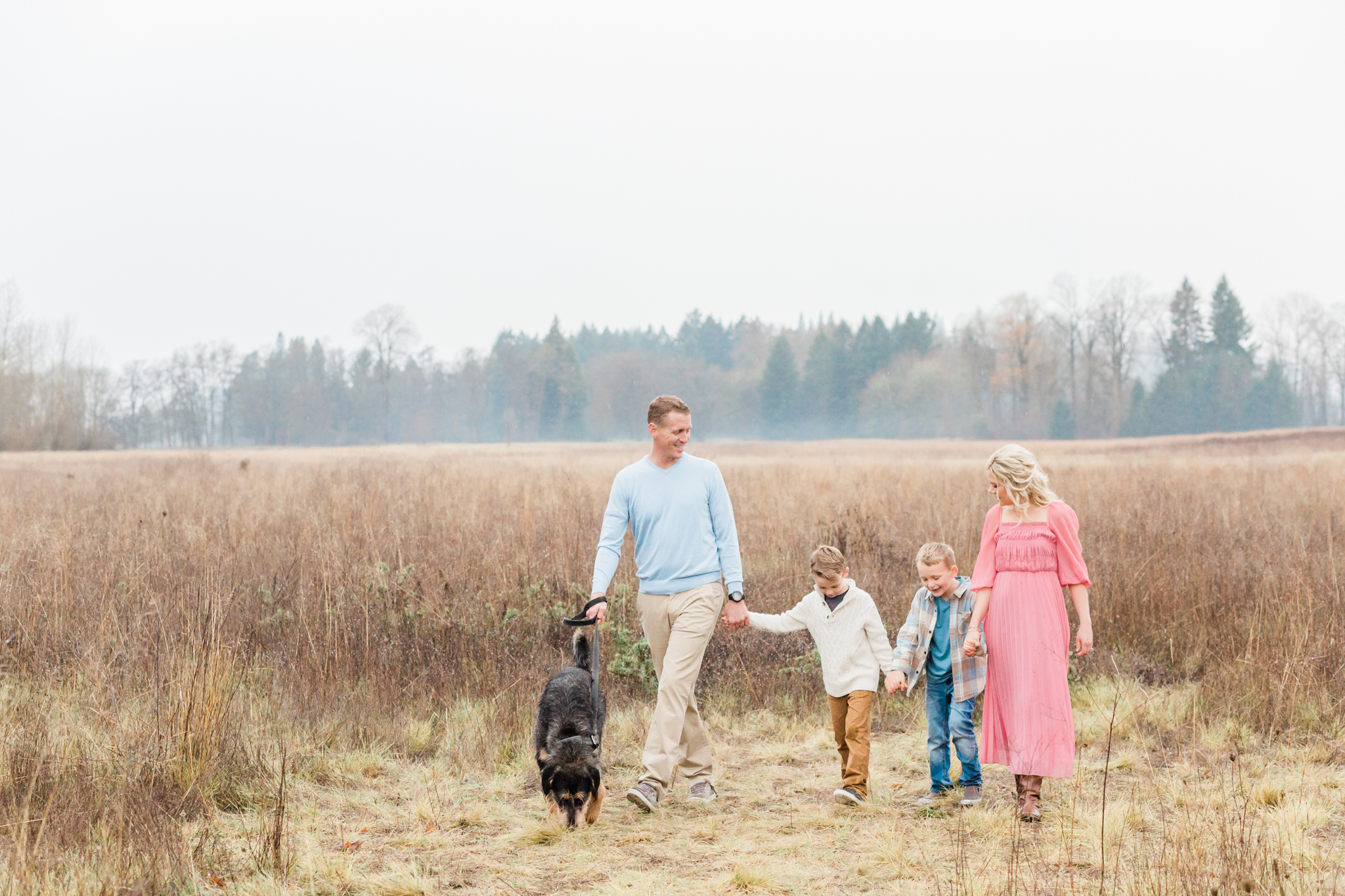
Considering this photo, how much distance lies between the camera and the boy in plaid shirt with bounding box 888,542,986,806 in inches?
165

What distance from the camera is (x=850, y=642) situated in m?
4.29

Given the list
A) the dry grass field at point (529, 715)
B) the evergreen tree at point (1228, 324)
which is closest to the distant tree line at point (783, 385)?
the evergreen tree at point (1228, 324)

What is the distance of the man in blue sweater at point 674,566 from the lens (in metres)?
4.28

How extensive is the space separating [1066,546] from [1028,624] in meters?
0.40

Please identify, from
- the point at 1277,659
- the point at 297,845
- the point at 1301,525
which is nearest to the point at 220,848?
the point at 297,845

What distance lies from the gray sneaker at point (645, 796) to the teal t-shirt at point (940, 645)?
1527 millimetres

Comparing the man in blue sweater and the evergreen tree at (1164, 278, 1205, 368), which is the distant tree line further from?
the man in blue sweater

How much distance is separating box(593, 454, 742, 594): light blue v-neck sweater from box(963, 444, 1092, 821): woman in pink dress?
4.07 ft

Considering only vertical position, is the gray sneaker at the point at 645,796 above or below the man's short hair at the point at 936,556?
below

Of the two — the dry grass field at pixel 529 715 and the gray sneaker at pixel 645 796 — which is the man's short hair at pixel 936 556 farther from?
the gray sneaker at pixel 645 796

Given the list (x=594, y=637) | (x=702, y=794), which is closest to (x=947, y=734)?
(x=702, y=794)

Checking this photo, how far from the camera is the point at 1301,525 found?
1005 centimetres

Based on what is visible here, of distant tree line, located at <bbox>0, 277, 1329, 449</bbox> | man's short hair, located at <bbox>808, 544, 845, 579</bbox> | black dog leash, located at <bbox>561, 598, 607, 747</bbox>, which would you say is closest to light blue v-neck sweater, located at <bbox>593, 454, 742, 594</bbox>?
black dog leash, located at <bbox>561, 598, 607, 747</bbox>

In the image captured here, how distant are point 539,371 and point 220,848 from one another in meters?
79.7
